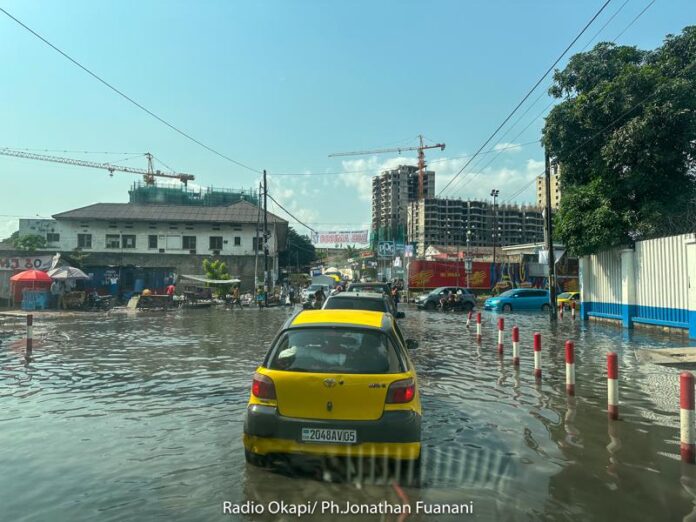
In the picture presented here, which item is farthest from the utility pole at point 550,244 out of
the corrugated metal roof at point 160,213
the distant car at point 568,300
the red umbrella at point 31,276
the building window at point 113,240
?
the building window at point 113,240

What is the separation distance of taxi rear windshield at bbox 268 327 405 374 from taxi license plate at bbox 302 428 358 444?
0.55 m

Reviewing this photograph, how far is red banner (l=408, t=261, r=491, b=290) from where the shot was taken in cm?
5172

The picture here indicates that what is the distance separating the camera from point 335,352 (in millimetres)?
5383

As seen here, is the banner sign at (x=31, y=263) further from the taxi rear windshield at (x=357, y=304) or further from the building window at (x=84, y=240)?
the taxi rear windshield at (x=357, y=304)

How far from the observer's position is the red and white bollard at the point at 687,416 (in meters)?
5.46

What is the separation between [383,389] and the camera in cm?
498

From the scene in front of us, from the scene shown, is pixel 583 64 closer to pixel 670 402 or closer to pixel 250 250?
pixel 670 402

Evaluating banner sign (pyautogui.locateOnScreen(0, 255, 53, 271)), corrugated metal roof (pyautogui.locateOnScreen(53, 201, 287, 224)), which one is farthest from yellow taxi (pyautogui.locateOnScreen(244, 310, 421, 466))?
corrugated metal roof (pyautogui.locateOnScreen(53, 201, 287, 224))

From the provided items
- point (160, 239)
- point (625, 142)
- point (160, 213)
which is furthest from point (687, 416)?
point (160, 213)

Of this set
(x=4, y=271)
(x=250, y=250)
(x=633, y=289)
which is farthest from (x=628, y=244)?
(x=250, y=250)

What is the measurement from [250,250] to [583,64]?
145 ft

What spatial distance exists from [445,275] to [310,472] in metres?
48.4

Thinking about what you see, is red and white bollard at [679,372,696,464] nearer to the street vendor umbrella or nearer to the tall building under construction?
the street vendor umbrella

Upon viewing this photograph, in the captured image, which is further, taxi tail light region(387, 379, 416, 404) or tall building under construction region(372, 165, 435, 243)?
tall building under construction region(372, 165, 435, 243)
